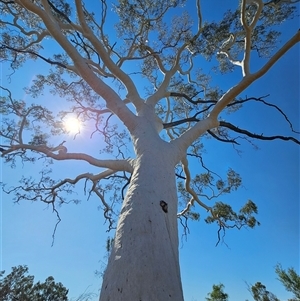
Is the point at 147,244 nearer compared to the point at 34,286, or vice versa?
the point at 147,244

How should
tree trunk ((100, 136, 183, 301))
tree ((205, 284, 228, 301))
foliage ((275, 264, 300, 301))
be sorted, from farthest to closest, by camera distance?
tree ((205, 284, 228, 301)), foliage ((275, 264, 300, 301)), tree trunk ((100, 136, 183, 301))

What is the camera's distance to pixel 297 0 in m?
4.32

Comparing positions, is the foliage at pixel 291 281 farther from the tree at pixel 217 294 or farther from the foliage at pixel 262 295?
the tree at pixel 217 294

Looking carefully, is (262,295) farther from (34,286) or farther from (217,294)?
(34,286)

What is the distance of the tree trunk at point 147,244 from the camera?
3.28ft

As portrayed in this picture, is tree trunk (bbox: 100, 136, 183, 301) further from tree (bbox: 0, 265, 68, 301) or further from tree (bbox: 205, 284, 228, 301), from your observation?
tree (bbox: 205, 284, 228, 301)

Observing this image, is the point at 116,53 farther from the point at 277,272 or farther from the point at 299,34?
the point at 277,272

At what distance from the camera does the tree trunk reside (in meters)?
1.00

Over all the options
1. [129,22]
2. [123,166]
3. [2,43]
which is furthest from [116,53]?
[123,166]

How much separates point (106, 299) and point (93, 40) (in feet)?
10.3

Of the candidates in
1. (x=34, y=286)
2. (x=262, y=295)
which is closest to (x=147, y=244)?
(x=34, y=286)

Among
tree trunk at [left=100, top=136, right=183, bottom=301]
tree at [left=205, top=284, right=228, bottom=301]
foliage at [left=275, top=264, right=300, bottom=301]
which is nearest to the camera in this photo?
tree trunk at [left=100, top=136, right=183, bottom=301]

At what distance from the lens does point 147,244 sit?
117 cm

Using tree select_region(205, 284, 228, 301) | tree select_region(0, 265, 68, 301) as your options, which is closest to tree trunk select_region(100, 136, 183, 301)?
tree select_region(0, 265, 68, 301)
